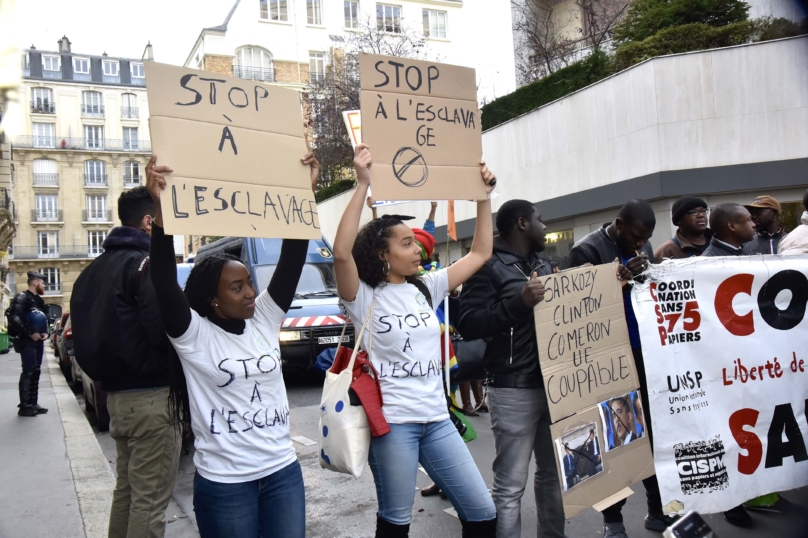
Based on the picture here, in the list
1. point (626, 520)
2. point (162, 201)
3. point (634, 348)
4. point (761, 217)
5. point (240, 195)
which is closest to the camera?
point (162, 201)

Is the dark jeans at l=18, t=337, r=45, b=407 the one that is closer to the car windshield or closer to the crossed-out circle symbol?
the car windshield

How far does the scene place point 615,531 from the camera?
3771 mm

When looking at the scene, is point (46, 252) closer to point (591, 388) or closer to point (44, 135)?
point (44, 135)

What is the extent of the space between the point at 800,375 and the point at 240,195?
342cm

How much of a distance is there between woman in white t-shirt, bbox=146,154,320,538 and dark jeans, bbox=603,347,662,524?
2011mm

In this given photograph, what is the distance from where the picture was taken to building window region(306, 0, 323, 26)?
36.1 meters

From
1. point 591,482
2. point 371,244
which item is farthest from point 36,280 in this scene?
point 591,482

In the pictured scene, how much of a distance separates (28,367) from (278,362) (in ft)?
24.8

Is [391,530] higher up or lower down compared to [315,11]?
lower down

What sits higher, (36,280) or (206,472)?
(36,280)

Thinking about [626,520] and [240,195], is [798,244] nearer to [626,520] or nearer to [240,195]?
[626,520]

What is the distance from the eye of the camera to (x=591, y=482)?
3418 millimetres

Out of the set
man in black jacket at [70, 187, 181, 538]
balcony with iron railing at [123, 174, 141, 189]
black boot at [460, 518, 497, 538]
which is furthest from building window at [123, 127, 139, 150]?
black boot at [460, 518, 497, 538]

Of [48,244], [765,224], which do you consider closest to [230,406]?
[765,224]
